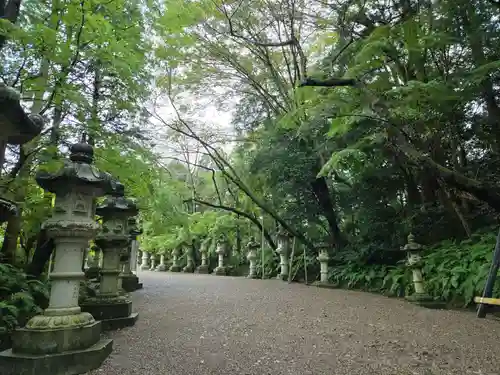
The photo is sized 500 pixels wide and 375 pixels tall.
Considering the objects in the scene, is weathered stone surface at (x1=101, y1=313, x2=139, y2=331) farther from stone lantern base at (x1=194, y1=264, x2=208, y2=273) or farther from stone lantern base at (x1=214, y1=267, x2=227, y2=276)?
stone lantern base at (x1=194, y1=264, x2=208, y2=273)

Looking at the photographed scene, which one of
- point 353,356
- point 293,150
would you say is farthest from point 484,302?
point 293,150

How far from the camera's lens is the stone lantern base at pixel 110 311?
3828 mm

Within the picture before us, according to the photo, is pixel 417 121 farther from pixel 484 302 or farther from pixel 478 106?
pixel 484 302

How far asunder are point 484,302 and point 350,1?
6.24m

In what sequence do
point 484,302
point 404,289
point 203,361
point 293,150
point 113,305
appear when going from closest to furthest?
point 203,361
point 113,305
point 484,302
point 404,289
point 293,150

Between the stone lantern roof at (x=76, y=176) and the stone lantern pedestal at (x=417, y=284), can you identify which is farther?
the stone lantern pedestal at (x=417, y=284)

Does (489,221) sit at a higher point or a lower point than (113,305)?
higher

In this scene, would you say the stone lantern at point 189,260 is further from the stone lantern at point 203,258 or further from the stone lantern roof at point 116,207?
the stone lantern roof at point 116,207

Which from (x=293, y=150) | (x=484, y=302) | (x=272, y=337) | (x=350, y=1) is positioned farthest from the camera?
(x=293, y=150)

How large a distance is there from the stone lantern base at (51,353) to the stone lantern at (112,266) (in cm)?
125

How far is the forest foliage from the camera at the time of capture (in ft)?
14.1

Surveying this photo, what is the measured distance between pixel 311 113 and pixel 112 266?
4680 mm

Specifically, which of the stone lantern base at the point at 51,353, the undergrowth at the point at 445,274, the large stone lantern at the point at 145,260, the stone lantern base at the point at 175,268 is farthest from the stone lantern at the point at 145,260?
the stone lantern base at the point at 51,353

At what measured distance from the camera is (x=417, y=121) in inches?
264
